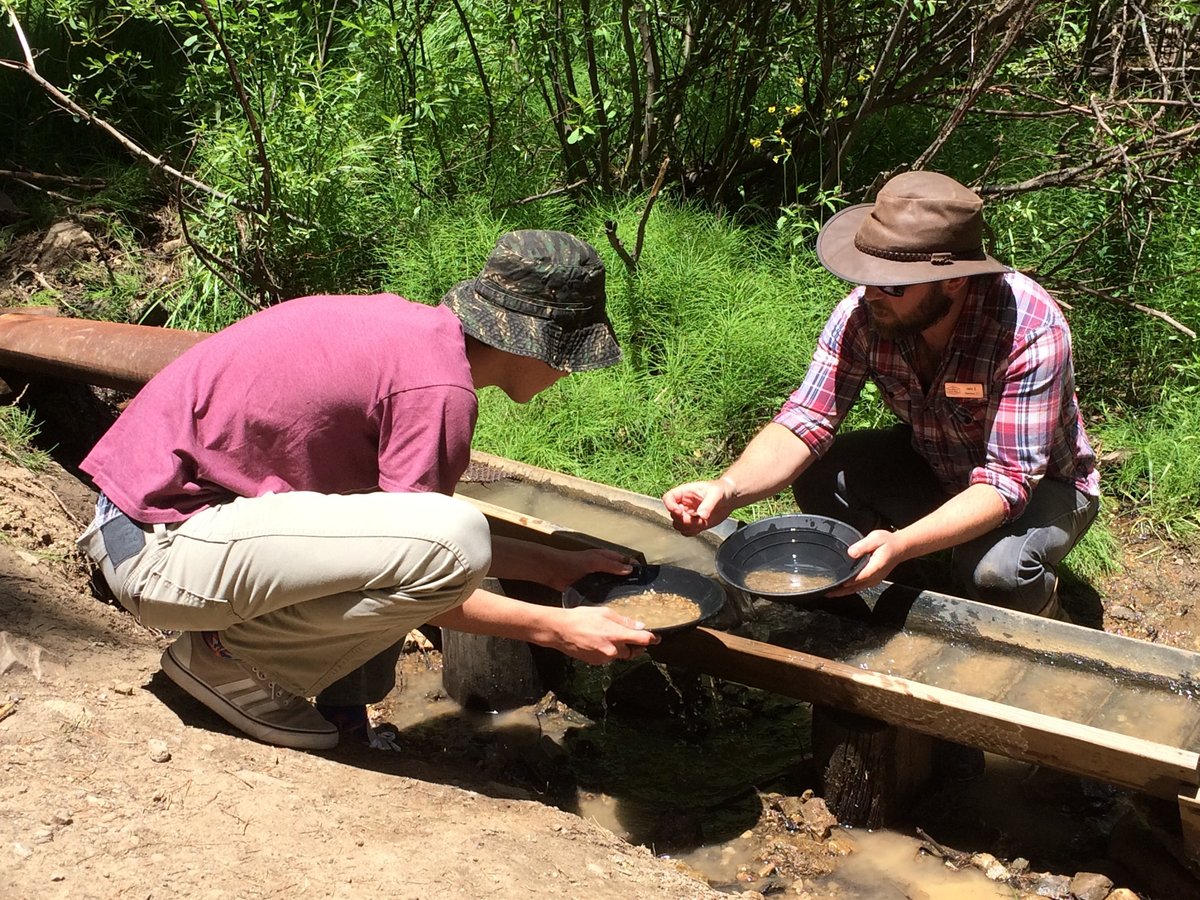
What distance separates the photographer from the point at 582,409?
5.05 metres

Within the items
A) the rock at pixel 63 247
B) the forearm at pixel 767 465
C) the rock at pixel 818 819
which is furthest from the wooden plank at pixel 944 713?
the rock at pixel 63 247

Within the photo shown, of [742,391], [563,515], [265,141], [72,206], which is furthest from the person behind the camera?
[72,206]

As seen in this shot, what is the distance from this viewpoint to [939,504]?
3.79 m

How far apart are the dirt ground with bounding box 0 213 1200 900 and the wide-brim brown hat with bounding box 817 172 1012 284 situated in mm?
1462

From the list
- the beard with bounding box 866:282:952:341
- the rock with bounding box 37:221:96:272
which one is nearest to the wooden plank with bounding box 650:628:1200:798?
the beard with bounding box 866:282:952:341

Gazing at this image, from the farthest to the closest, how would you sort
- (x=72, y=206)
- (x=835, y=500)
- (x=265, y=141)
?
(x=72, y=206) < (x=265, y=141) < (x=835, y=500)

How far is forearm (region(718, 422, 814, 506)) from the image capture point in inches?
140

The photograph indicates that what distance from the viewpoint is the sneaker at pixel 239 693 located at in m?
2.90

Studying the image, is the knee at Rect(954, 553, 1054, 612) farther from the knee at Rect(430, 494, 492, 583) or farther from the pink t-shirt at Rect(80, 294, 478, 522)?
the pink t-shirt at Rect(80, 294, 478, 522)

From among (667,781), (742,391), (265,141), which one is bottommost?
(667,781)

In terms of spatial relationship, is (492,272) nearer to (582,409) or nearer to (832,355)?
(832,355)

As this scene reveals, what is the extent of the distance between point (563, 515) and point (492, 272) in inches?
66.8

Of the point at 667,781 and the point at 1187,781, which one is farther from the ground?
the point at 1187,781

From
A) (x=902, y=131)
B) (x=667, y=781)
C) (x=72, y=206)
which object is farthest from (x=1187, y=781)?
(x=72, y=206)
